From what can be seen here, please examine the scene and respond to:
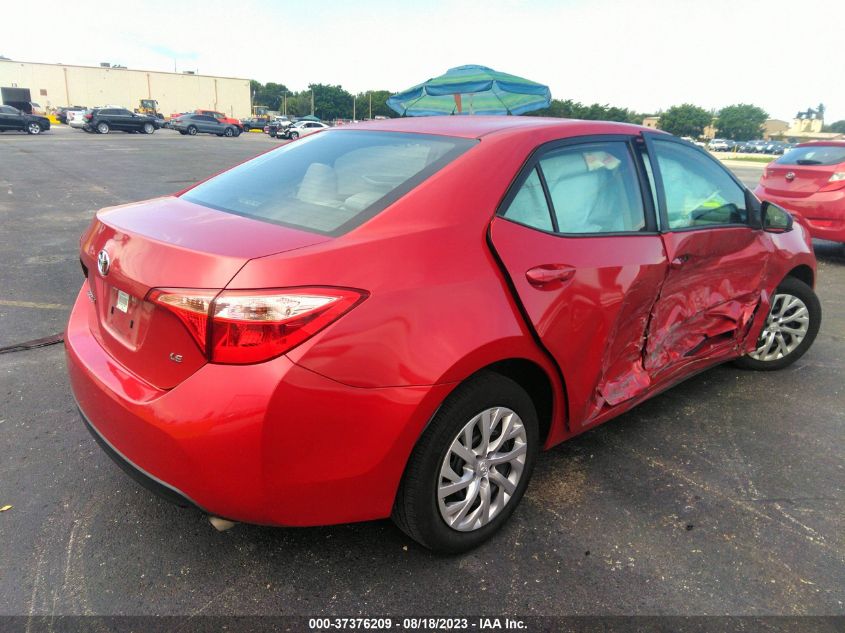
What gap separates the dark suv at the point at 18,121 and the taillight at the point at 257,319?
38.1m

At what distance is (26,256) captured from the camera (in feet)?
21.5

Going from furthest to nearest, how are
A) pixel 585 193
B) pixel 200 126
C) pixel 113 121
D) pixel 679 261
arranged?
pixel 200 126, pixel 113 121, pixel 679 261, pixel 585 193

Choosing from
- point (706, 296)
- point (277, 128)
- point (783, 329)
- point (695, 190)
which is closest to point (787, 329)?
point (783, 329)

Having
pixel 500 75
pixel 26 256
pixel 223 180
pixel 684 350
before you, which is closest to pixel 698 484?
pixel 684 350

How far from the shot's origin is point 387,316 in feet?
6.02

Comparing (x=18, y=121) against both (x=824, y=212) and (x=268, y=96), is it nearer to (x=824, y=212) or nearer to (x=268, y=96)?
(x=824, y=212)


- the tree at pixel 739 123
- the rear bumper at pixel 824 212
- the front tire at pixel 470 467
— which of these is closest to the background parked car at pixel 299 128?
the rear bumper at pixel 824 212

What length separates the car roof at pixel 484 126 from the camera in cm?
256

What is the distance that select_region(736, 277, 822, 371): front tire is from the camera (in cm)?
402

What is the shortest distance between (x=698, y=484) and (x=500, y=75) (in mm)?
11960

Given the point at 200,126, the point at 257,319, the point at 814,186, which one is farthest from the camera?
the point at 200,126

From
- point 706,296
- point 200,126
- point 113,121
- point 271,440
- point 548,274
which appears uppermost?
point 548,274

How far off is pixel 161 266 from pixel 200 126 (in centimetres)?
4489

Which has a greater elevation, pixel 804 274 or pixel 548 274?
pixel 548 274
